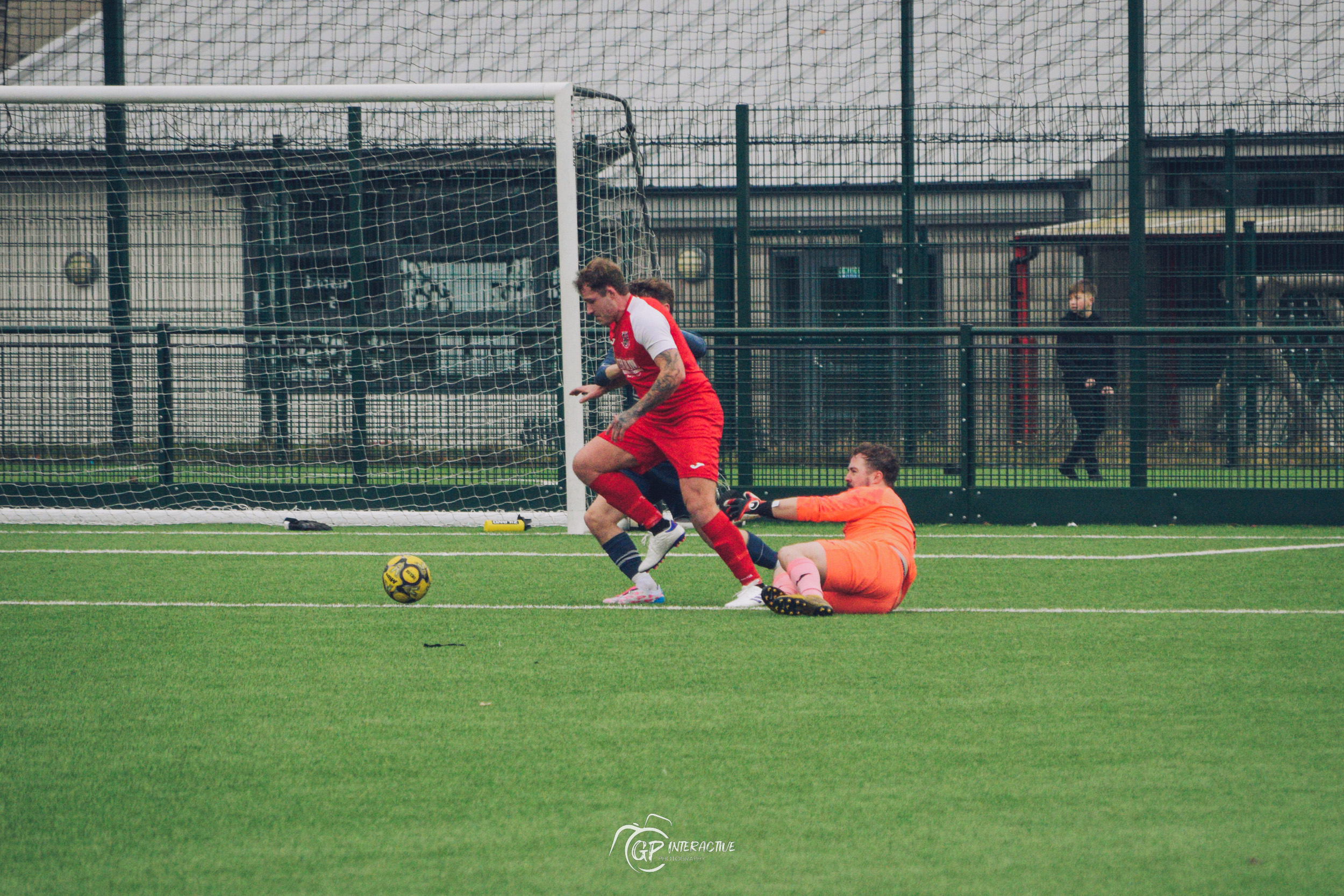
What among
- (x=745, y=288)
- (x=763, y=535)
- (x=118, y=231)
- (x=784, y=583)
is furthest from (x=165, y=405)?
(x=784, y=583)

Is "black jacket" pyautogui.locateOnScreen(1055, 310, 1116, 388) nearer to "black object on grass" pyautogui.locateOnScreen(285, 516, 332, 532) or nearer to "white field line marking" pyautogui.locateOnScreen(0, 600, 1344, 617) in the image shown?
"white field line marking" pyautogui.locateOnScreen(0, 600, 1344, 617)

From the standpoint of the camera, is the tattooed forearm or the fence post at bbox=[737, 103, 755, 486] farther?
the fence post at bbox=[737, 103, 755, 486]

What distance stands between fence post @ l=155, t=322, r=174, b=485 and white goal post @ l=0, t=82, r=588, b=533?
2.02m

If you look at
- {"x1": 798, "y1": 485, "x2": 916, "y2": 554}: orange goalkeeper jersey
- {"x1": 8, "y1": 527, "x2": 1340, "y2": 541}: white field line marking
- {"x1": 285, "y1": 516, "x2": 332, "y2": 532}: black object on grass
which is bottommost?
{"x1": 8, "y1": 527, "x2": 1340, "y2": 541}: white field line marking

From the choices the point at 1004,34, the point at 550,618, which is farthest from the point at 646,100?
the point at 550,618

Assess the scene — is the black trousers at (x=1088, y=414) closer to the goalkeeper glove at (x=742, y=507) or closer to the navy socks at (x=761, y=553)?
the navy socks at (x=761, y=553)

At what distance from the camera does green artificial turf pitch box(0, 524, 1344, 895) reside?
2.81 meters

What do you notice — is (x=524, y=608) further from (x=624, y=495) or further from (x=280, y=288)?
(x=280, y=288)

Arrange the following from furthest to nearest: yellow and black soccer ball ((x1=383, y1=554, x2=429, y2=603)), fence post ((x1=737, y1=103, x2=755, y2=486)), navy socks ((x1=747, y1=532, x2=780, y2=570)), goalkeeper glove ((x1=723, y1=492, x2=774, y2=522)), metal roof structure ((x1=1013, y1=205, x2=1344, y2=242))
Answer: metal roof structure ((x1=1013, y1=205, x2=1344, y2=242))
fence post ((x1=737, y1=103, x2=755, y2=486))
navy socks ((x1=747, y1=532, x2=780, y2=570))
yellow and black soccer ball ((x1=383, y1=554, x2=429, y2=603))
goalkeeper glove ((x1=723, y1=492, x2=774, y2=522))

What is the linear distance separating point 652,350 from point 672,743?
2.72 meters

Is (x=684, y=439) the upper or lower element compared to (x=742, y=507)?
upper

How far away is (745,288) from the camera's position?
10617mm

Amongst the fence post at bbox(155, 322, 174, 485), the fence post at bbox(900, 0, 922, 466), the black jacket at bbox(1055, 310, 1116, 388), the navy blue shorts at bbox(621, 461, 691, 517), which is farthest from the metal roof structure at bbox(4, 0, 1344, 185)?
the navy blue shorts at bbox(621, 461, 691, 517)

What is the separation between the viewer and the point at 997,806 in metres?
3.17
